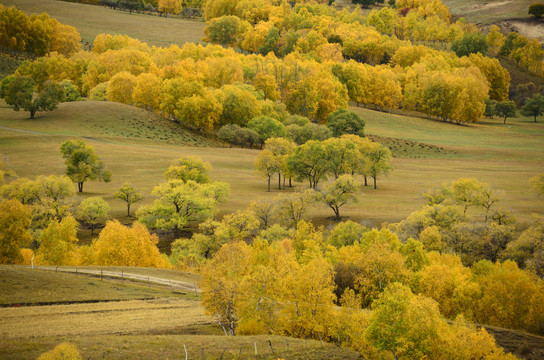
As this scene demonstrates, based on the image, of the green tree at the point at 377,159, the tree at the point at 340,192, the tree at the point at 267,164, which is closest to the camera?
the tree at the point at 340,192

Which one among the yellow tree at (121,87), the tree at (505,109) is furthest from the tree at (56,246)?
the tree at (505,109)

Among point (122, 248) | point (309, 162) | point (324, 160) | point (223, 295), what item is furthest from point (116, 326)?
point (324, 160)

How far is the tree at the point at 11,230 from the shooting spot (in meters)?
53.0

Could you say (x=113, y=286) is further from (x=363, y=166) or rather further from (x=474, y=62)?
(x=474, y=62)

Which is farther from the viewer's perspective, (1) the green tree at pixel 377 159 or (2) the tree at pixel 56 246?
(1) the green tree at pixel 377 159

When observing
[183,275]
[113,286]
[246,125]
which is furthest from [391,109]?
[113,286]

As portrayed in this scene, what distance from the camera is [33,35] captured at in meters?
174

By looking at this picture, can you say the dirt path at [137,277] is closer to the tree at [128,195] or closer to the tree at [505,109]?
the tree at [128,195]

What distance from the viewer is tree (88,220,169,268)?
61656mm

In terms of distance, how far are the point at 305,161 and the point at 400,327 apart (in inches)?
2081

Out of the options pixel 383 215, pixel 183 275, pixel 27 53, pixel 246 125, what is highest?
pixel 27 53

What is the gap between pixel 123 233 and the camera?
6203 centimetres

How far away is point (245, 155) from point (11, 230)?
59.7 metres

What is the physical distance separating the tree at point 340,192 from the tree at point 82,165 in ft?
123
